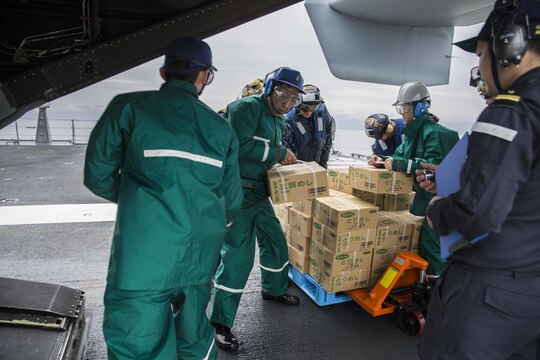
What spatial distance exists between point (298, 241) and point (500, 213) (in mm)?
2582

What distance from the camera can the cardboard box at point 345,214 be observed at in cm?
318

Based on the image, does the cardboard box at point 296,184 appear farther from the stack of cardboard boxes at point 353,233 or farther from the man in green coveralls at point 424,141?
the man in green coveralls at point 424,141

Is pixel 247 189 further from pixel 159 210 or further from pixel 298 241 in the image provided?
pixel 159 210

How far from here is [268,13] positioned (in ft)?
9.59

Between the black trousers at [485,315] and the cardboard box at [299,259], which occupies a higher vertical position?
the black trousers at [485,315]

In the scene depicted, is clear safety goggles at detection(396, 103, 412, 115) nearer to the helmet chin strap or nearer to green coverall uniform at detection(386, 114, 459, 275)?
green coverall uniform at detection(386, 114, 459, 275)

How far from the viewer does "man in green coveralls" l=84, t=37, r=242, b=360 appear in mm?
1698

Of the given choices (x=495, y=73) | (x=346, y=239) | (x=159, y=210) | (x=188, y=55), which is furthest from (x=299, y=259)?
(x=495, y=73)

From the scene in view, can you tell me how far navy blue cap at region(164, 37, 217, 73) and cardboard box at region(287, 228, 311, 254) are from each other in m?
2.23

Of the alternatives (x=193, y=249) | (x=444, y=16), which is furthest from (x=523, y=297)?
(x=444, y=16)

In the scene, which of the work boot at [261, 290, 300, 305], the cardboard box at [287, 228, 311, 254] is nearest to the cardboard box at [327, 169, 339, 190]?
the cardboard box at [287, 228, 311, 254]

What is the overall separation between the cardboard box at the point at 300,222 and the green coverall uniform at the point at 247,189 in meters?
0.60

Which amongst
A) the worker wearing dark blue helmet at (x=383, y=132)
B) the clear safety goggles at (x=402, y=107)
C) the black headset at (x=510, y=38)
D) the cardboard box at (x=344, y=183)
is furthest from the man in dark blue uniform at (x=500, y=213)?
the worker wearing dark blue helmet at (x=383, y=132)

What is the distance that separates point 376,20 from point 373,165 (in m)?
2.42
